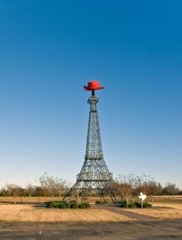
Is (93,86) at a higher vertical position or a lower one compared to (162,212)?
higher

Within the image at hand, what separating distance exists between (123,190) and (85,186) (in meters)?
9.75

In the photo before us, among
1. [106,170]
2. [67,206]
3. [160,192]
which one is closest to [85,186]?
[106,170]

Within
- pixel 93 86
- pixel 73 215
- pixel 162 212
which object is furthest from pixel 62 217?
pixel 93 86

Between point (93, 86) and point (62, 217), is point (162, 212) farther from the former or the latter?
point (93, 86)

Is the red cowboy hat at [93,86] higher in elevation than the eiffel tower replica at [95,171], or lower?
higher

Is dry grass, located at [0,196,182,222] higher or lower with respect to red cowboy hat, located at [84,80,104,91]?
lower

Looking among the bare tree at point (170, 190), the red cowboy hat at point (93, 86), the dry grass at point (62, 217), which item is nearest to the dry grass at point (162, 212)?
the dry grass at point (62, 217)

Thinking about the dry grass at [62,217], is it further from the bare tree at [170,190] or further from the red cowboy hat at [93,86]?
the bare tree at [170,190]

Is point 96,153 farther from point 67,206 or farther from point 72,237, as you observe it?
point 72,237

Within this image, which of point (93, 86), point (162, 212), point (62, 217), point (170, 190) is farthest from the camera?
point (170, 190)

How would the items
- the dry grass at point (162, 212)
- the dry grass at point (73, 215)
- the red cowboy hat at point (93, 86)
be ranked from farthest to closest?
1. the red cowboy hat at point (93, 86)
2. the dry grass at point (162, 212)
3. the dry grass at point (73, 215)

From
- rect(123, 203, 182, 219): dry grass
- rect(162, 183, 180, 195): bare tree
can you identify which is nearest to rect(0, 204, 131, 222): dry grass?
rect(123, 203, 182, 219): dry grass

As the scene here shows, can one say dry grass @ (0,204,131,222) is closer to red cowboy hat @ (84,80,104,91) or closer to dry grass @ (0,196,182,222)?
dry grass @ (0,196,182,222)

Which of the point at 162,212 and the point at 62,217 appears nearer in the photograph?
the point at 62,217
